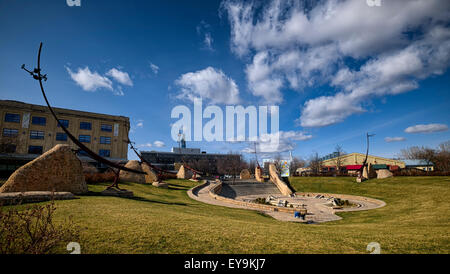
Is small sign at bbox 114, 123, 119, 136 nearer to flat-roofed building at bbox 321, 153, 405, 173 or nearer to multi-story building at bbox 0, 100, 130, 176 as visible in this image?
multi-story building at bbox 0, 100, 130, 176

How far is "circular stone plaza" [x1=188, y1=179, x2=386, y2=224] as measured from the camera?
15539 mm

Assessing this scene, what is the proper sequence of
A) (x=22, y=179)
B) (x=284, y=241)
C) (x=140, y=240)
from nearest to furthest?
(x=140, y=240), (x=284, y=241), (x=22, y=179)

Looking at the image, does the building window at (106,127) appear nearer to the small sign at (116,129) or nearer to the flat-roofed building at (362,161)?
the small sign at (116,129)

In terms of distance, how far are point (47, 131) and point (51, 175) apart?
3997 cm

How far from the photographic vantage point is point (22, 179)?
34.7ft

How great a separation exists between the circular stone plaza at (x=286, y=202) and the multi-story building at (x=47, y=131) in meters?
21.2

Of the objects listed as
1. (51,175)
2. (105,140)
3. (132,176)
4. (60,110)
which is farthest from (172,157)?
(51,175)

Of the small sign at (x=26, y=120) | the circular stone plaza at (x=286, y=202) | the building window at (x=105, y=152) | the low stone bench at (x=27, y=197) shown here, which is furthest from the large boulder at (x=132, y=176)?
the small sign at (x=26, y=120)

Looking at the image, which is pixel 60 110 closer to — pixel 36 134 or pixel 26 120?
pixel 26 120

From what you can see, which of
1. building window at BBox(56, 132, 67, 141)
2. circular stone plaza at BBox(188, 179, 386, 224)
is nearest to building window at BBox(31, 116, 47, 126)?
building window at BBox(56, 132, 67, 141)

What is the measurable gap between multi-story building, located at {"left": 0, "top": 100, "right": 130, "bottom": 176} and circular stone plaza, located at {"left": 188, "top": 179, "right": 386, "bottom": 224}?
69.7 feet
